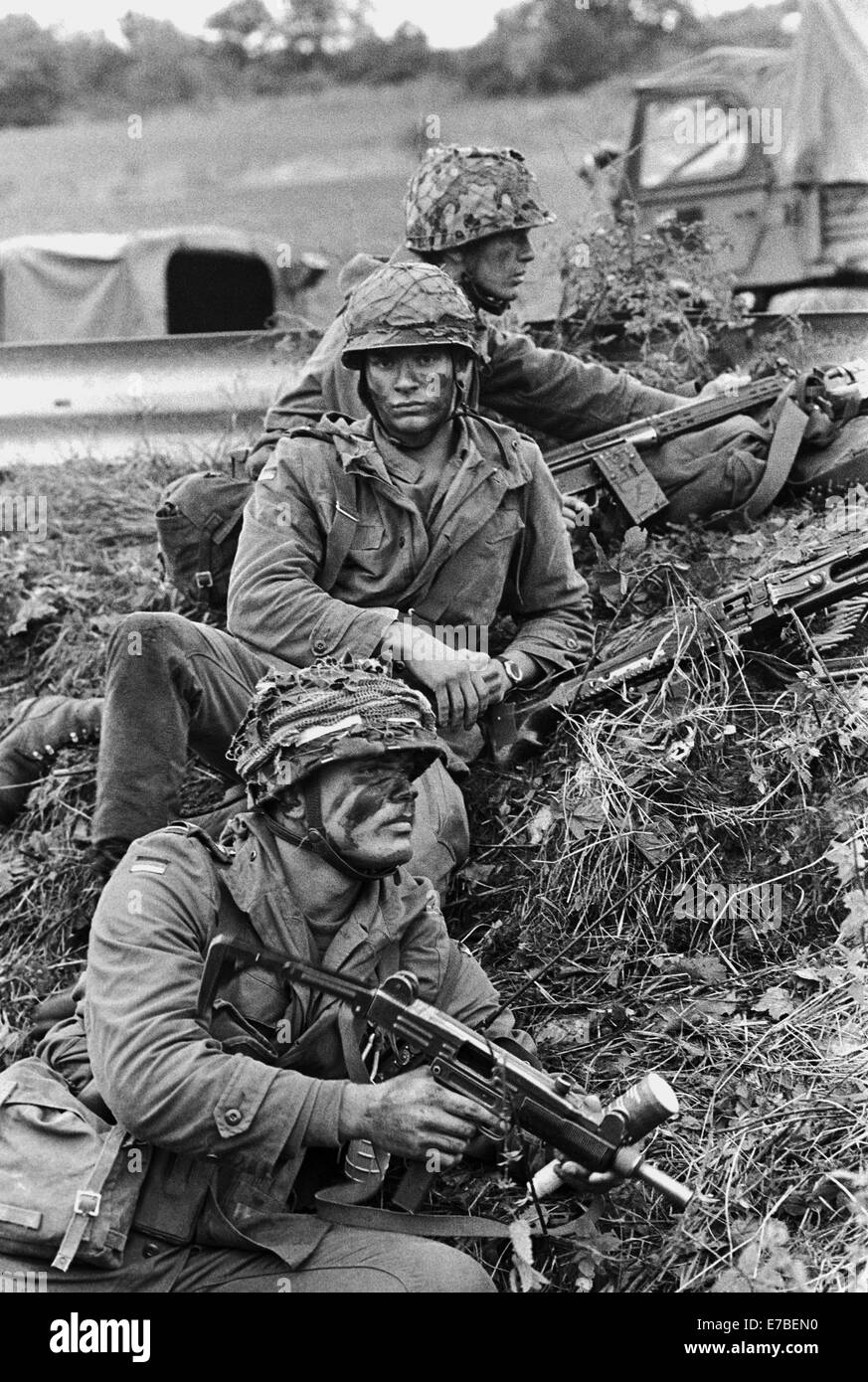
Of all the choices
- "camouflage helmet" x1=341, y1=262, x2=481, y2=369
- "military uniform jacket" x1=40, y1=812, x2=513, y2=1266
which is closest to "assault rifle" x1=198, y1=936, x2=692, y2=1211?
"military uniform jacket" x1=40, y1=812, x2=513, y2=1266

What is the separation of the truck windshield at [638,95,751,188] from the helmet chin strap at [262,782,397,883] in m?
8.90

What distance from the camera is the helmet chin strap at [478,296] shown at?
646cm

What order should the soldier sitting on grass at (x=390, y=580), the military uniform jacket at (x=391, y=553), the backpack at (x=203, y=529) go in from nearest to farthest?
the soldier sitting on grass at (x=390, y=580) < the military uniform jacket at (x=391, y=553) < the backpack at (x=203, y=529)

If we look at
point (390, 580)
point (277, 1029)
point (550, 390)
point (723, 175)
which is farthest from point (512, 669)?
point (723, 175)

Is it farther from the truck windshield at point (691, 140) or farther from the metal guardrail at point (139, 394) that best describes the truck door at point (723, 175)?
the metal guardrail at point (139, 394)

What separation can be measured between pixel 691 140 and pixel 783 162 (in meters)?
1.27

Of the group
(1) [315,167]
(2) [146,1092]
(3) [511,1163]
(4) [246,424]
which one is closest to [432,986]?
(3) [511,1163]

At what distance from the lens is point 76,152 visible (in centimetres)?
2383

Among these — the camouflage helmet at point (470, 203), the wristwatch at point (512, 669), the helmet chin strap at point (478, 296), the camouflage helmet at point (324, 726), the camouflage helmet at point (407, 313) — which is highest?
the camouflage helmet at point (470, 203)

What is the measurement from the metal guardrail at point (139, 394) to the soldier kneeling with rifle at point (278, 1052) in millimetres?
4062

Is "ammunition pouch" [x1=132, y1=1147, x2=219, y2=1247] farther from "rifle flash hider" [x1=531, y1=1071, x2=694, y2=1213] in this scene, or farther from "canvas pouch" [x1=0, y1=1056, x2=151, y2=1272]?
"rifle flash hider" [x1=531, y1=1071, x2=694, y2=1213]

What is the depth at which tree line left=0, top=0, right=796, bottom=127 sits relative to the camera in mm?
24750

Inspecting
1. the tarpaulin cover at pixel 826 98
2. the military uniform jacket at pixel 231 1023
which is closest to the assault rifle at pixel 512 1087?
the military uniform jacket at pixel 231 1023
